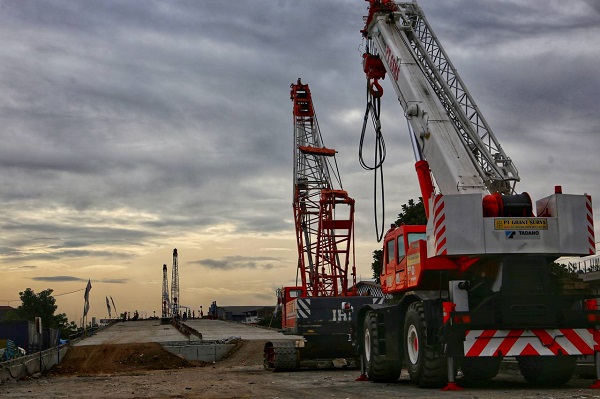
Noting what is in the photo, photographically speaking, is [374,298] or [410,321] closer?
[410,321]

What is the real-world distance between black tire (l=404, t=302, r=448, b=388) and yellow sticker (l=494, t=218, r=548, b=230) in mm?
2517

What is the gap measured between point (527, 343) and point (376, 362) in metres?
4.55

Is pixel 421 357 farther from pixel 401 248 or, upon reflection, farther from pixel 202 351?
pixel 202 351

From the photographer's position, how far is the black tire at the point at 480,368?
1653 centimetres

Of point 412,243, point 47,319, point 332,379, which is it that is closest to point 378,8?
point 412,243

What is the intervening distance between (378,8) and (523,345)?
11125 millimetres

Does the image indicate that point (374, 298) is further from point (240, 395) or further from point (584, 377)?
point (240, 395)

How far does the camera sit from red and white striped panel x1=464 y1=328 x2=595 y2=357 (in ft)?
51.2

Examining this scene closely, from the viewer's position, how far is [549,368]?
55.1ft

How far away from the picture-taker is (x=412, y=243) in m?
18.0

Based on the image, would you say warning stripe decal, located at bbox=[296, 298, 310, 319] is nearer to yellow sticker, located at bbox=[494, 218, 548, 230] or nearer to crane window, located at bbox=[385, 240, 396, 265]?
crane window, located at bbox=[385, 240, 396, 265]

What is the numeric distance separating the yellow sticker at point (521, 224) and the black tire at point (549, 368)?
10.4ft

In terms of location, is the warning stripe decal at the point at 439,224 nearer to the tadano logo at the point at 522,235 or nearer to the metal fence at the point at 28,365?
the tadano logo at the point at 522,235

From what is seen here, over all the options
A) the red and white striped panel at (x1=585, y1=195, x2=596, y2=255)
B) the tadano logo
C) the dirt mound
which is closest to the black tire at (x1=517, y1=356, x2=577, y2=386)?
the red and white striped panel at (x1=585, y1=195, x2=596, y2=255)
